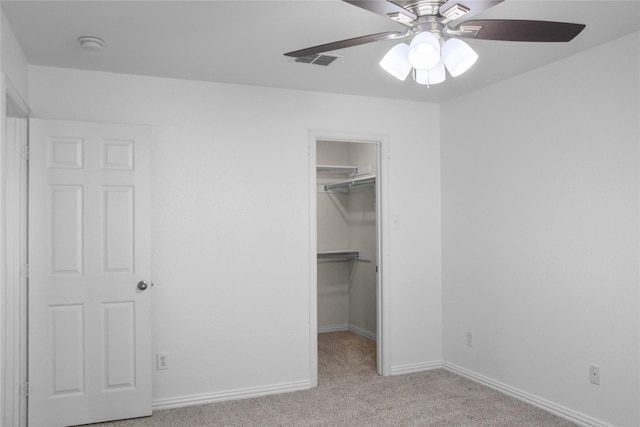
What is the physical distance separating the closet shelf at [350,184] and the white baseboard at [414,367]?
190 centimetres

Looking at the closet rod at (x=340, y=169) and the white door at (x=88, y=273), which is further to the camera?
the closet rod at (x=340, y=169)

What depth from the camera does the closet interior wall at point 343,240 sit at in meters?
5.90

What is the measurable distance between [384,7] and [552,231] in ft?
7.85

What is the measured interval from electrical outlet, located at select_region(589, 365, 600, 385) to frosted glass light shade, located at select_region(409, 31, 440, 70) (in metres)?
2.42

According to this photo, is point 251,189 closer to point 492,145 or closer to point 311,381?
point 311,381

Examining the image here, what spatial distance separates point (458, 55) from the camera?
2.07 m

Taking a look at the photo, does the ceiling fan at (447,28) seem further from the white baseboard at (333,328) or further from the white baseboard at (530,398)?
the white baseboard at (333,328)

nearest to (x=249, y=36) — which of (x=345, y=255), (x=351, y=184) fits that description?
(x=351, y=184)

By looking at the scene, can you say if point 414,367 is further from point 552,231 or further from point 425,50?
point 425,50

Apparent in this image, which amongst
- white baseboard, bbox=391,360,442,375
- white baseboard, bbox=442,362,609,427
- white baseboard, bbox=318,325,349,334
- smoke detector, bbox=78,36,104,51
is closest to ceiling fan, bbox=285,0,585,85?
smoke detector, bbox=78,36,104,51

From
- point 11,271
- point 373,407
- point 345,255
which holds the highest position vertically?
point 11,271

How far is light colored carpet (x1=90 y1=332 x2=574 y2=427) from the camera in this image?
340 cm

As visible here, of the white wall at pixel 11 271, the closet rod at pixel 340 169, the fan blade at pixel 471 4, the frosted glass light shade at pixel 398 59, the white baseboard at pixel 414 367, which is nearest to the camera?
the fan blade at pixel 471 4

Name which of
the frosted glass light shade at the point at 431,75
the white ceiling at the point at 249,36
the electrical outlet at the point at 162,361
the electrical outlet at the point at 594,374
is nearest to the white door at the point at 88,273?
the electrical outlet at the point at 162,361
